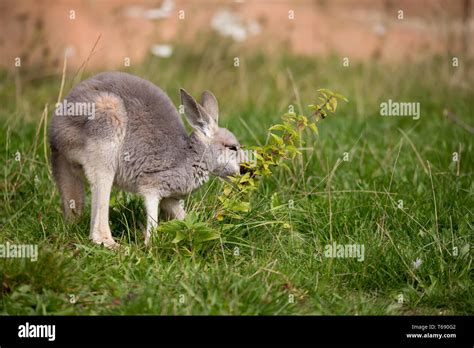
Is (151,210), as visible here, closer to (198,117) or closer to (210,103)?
(198,117)

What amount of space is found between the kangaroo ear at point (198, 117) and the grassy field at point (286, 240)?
0.55 metres

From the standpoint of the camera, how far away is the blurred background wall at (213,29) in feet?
34.0

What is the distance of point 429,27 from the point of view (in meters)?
11.1

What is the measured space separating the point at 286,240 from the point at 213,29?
235 inches

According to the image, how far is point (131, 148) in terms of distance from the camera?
5.70 meters

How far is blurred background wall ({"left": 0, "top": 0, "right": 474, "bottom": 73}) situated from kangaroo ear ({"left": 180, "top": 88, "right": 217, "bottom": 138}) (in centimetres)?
377

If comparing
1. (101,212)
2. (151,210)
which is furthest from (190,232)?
(101,212)

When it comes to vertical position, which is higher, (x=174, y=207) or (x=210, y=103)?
(x=210, y=103)

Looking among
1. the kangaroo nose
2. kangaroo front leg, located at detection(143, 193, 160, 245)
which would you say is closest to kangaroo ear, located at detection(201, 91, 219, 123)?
the kangaroo nose

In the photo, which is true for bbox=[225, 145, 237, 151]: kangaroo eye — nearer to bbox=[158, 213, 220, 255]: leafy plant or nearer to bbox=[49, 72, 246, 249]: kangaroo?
bbox=[49, 72, 246, 249]: kangaroo

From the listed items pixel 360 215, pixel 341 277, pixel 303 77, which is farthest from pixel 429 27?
pixel 341 277

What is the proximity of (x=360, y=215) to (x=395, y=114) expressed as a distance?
3117mm

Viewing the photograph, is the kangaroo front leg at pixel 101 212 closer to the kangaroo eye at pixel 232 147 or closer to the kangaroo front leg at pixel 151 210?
the kangaroo front leg at pixel 151 210
